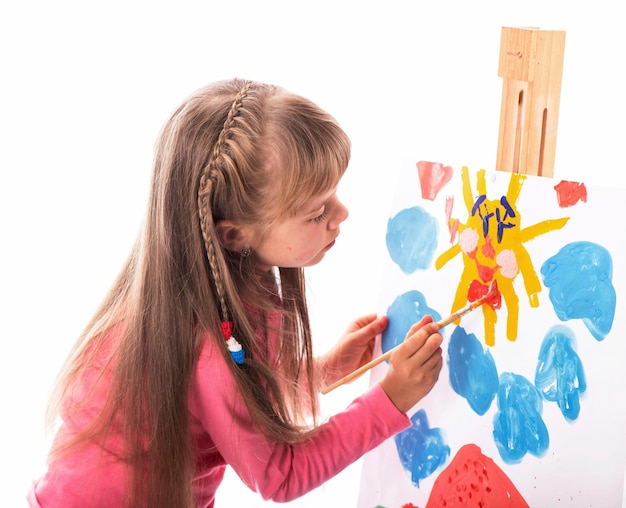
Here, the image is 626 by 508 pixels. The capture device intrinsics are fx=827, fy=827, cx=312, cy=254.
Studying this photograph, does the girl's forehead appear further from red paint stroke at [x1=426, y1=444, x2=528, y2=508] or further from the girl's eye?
red paint stroke at [x1=426, y1=444, x2=528, y2=508]

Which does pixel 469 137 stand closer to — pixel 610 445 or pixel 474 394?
pixel 474 394

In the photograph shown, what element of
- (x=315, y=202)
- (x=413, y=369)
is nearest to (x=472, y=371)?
(x=413, y=369)

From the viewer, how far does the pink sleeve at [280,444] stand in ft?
3.67

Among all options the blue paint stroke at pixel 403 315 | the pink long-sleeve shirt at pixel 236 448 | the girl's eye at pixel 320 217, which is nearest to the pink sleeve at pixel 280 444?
the pink long-sleeve shirt at pixel 236 448

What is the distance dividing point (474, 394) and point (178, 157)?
0.53m

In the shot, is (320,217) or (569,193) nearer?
(569,193)

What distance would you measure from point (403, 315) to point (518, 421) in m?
0.26

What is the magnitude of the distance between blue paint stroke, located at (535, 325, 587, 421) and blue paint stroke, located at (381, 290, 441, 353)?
195 millimetres

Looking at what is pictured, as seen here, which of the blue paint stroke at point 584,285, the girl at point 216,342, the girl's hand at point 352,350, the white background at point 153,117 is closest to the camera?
the blue paint stroke at point 584,285

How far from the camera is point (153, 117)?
185cm

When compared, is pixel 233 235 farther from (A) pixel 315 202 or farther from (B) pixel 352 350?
(B) pixel 352 350

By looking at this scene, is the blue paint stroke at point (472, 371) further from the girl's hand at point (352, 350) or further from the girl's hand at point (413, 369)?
the girl's hand at point (352, 350)

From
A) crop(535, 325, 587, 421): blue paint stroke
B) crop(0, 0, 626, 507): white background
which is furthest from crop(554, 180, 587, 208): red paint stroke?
crop(0, 0, 626, 507): white background

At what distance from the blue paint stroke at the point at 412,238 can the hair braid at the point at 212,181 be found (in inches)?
12.3
